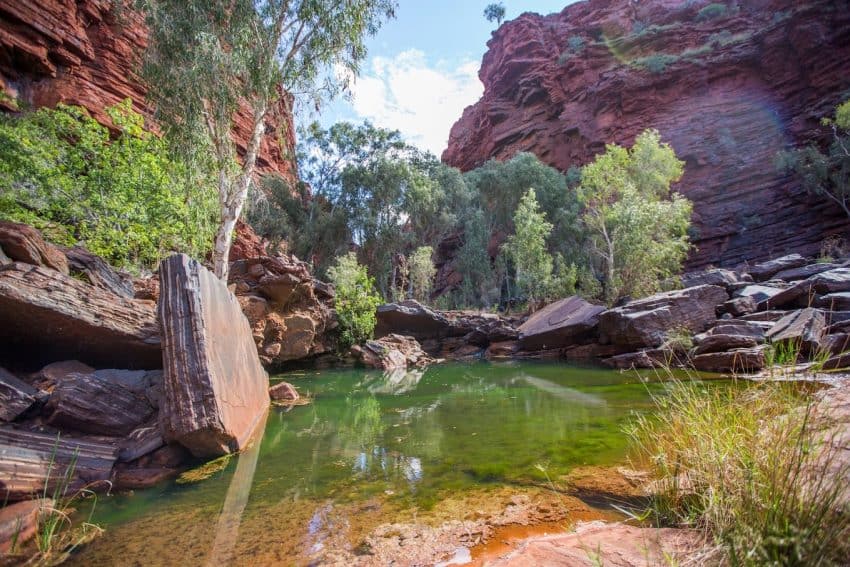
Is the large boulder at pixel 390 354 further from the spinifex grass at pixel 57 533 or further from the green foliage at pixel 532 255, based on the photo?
the spinifex grass at pixel 57 533

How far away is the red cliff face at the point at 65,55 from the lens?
17.9 m

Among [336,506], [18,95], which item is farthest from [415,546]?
[18,95]

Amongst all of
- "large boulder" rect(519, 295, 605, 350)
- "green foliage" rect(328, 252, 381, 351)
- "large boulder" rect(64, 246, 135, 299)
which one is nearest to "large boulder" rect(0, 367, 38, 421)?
"large boulder" rect(64, 246, 135, 299)

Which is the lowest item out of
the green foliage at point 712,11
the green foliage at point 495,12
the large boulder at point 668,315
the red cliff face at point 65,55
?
the large boulder at point 668,315

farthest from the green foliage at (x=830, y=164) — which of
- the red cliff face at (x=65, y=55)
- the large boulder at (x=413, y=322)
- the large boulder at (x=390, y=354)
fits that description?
the red cliff face at (x=65, y=55)

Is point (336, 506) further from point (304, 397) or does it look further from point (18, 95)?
point (18, 95)

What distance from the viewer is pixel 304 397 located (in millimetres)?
8203

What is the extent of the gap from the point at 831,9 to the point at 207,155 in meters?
43.3

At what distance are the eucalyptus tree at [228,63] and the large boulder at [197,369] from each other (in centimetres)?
532

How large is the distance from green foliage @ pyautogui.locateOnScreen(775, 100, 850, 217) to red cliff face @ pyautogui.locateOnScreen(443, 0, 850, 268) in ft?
4.69

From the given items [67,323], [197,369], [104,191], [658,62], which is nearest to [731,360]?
[197,369]

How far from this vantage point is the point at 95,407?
430 centimetres

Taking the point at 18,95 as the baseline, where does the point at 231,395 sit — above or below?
below

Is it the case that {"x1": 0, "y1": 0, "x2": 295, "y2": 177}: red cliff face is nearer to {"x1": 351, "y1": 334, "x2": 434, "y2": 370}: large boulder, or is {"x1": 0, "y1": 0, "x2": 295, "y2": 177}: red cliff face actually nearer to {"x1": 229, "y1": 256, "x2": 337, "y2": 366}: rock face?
{"x1": 229, "y1": 256, "x2": 337, "y2": 366}: rock face
